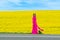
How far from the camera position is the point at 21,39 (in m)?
3.21

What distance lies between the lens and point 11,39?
3211 millimetres

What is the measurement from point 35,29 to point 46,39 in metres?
2.90

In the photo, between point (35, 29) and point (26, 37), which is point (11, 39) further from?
point (35, 29)

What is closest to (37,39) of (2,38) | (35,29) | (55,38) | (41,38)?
(41,38)

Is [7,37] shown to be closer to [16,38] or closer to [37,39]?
[16,38]

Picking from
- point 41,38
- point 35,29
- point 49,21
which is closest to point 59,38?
point 41,38

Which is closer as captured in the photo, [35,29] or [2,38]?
[2,38]

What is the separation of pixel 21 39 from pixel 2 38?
0.28 meters

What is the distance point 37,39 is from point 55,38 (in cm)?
26

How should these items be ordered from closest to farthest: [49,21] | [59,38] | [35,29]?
[59,38] < [35,29] < [49,21]

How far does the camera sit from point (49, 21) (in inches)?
394

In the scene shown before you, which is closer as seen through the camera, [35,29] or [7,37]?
[7,37]

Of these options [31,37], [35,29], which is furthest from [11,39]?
[35,29]

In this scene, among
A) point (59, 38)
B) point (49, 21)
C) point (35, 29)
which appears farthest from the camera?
point (49, 21)
